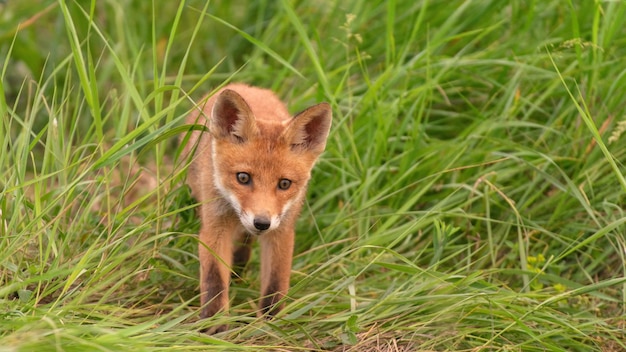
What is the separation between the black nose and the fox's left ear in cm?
46

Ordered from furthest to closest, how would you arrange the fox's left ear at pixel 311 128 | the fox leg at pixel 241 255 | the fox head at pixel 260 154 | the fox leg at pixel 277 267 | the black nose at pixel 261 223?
the fox leg at pixel 241 255, the fox leg at pixel 277 267, the fox's left ear at pixel 311 128, the fox head at pixel 260 154, the black nose at pixel 261 223

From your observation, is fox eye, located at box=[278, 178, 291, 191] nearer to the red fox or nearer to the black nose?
the red fox

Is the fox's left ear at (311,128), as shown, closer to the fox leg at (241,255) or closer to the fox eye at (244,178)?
the fox eye at (244,178)

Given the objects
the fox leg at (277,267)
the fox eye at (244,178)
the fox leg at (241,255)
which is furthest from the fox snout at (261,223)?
the fox leg at (241,255)

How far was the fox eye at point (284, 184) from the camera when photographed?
3897 mm

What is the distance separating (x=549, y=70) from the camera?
5.07m

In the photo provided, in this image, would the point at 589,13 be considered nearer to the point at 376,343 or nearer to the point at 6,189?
the point at 376,343

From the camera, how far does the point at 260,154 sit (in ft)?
12.7

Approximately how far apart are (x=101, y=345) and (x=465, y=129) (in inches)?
108

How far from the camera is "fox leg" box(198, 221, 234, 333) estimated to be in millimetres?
3930

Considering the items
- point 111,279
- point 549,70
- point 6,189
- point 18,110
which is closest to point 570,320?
point 549,70

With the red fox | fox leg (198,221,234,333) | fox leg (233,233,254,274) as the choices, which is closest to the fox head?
the red fox

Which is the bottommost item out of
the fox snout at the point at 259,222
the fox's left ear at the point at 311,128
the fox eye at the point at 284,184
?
the fox snout at the point at 259,222

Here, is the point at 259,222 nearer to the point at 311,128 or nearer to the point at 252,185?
the point at 252,185
